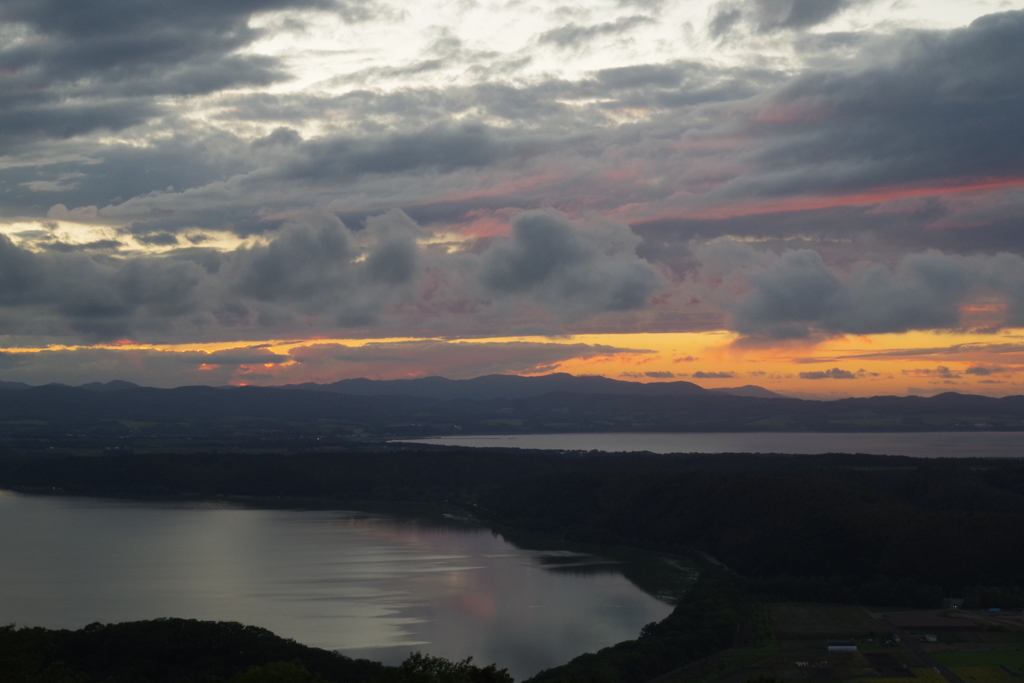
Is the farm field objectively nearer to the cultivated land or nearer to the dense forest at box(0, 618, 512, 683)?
the cultivated land

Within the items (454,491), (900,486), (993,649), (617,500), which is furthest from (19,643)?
(454,491)

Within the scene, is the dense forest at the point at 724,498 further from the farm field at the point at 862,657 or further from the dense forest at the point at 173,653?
the dense forest at the point at 173,653

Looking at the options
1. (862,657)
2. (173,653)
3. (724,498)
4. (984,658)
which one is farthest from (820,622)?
(173,653)

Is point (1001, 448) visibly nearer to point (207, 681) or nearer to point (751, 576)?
point (751, 576)

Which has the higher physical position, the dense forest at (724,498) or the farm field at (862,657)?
the dense forest at (724,498)

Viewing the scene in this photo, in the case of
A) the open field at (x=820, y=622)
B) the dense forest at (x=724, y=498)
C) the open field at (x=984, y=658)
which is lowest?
the open field at (x=820, y=622)

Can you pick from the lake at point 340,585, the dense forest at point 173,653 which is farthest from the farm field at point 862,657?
the dense forest at point 173,653
